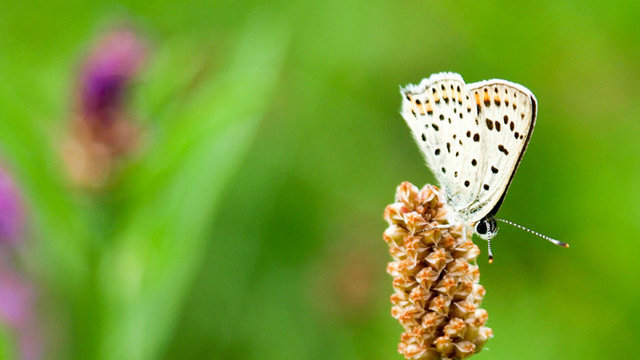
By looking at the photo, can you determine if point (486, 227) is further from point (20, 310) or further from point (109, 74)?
point (20, 310)

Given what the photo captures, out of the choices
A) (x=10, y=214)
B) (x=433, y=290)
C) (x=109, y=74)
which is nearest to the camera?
(x=433, y=290)

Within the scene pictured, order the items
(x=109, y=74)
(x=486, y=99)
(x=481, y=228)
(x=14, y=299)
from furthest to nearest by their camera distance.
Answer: (x=14, y=299)
(x=109, y=74)
(x=486, y=99)
(x=481, y=228)

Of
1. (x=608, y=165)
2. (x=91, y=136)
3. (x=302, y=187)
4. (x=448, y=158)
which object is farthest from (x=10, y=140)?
(x=608, y=165)

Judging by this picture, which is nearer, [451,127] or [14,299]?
[451,127]

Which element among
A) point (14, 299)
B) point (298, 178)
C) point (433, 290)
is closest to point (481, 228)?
point (433, 290)

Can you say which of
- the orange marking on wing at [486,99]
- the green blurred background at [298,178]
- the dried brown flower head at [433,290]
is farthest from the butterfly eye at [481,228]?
the green blurred background at [298,178]

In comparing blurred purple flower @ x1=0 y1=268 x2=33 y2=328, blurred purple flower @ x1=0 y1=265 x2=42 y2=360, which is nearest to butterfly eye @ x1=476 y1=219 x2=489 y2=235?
blurred purple flower @ x1=0 y1=265 x2=42 y2=360

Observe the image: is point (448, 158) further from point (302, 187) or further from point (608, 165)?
point (302, 187)
